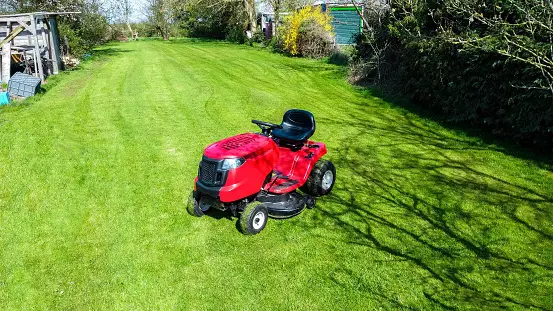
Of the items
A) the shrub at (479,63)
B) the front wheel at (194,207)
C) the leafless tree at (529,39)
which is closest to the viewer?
the front wheel at (194,207)

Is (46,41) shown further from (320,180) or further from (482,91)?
(482,91)

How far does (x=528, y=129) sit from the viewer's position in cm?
793

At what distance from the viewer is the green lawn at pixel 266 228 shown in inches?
174

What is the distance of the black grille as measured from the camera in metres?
5.09

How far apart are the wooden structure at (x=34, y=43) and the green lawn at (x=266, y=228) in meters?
3.99

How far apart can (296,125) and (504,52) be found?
4.25m

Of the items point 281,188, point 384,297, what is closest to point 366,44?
point 281,188

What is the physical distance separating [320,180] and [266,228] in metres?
1.19

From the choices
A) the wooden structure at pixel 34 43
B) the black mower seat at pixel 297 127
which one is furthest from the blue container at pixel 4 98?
the black mower seat at pixel 297 127

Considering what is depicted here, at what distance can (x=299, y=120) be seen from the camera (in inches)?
249

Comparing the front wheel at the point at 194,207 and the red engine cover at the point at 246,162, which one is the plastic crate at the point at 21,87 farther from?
the red engine cover at the point at 246,162

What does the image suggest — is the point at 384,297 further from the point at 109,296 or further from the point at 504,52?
the point at 504,52

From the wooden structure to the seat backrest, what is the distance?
36.4 ft

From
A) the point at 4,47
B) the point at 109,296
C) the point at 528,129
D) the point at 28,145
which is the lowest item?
the point at 109,296
